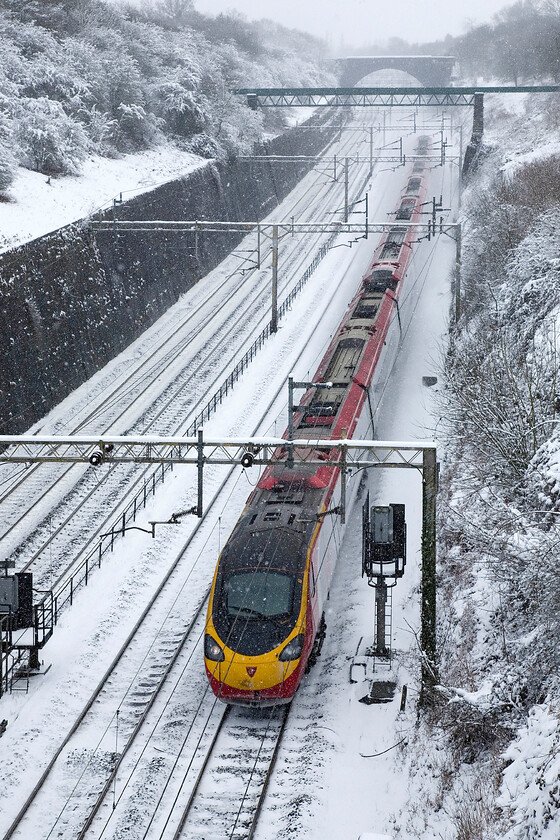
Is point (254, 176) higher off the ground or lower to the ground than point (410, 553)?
higher

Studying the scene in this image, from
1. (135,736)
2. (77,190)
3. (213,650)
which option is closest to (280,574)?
(213,650)

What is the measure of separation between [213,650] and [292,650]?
1403 mm

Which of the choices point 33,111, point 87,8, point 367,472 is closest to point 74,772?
point 367,472

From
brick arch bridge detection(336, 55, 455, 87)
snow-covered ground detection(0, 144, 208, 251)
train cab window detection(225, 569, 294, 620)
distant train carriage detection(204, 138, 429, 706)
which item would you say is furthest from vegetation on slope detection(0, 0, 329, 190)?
brick arch bridge detection(336, 55, 455, 87)

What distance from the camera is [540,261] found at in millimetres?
28281

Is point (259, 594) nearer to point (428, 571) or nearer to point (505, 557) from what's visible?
point (428, 571)

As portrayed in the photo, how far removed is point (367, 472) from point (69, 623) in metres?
10.5

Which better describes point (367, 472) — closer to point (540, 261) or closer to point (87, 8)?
point (540, 261)

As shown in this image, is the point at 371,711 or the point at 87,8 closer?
the point at 371,711

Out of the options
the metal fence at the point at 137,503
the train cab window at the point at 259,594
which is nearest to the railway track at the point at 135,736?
the metal fence at the point at 137,503

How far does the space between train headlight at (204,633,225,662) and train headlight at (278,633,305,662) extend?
1.05 meters

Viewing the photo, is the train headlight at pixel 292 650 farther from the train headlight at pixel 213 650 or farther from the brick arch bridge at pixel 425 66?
the brick arch bridge at pixel 425 66

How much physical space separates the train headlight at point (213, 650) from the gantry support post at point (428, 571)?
3.66 m

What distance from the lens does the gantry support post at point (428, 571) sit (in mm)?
16484
